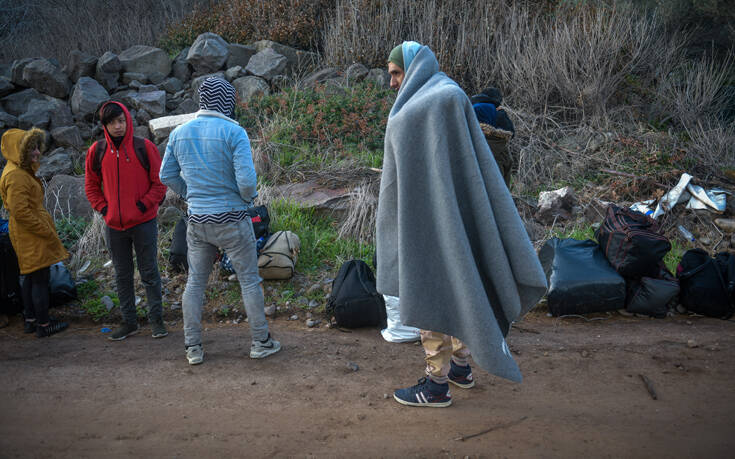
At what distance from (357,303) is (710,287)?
3284mm

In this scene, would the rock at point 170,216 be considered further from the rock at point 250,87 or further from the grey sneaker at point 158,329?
the rock at point 250,87

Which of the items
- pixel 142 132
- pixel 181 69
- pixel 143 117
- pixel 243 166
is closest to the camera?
pixel 243 166

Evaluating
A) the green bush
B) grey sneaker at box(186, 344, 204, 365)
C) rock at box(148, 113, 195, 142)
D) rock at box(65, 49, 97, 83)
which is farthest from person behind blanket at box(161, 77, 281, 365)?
rock at box(65, 49, 97, 83)

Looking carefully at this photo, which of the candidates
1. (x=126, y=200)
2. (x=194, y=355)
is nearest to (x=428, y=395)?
(x=194, y=355)

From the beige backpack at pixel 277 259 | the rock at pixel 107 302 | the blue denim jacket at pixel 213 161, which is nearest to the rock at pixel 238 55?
the beige backpack at pixel 277 259

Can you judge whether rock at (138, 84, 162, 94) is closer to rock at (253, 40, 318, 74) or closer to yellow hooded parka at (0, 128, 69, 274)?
rock at (253, 40, 318, 74)

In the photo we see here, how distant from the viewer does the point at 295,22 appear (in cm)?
1116

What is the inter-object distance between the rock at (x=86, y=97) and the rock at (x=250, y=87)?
2.51m

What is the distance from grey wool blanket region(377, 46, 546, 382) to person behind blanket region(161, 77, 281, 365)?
1414mm

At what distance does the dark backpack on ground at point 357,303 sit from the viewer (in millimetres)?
4589

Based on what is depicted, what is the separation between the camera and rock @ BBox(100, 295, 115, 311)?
523cm

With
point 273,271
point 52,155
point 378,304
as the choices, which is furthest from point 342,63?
Answer: point 378,304

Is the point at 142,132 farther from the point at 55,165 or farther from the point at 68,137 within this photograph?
the point at 55,165

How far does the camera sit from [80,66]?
32.6 feet
